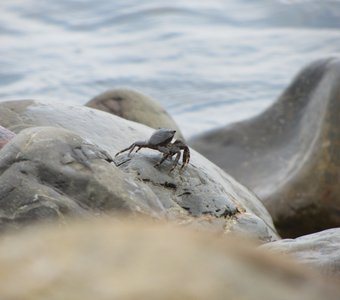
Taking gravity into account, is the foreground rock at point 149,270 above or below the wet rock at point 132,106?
above

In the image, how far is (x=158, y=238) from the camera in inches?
63.2

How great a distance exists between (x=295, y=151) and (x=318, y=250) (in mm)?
3710

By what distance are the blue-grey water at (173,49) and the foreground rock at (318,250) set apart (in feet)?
19.3

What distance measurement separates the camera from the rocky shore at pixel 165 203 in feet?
5.04

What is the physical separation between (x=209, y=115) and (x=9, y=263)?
8790 millimetres

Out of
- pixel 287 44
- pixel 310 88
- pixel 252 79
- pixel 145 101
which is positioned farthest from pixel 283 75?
pixel 145 101

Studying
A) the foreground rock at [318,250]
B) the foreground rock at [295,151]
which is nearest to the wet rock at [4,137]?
the foreground rock at [318,250]

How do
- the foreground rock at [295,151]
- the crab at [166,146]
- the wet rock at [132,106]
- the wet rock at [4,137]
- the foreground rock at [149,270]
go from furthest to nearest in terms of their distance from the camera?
the wet rock at [132,106], the foreground rock at [295,151], the crab at [166,146], the wet rock at [4,137], the foreground rock at [149,270]

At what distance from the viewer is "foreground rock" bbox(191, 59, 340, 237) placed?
257 inches

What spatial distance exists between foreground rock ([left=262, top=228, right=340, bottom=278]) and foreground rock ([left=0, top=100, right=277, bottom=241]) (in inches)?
19.4

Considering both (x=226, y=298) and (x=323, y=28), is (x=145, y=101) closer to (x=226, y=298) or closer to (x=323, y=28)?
(x=226, y=298)

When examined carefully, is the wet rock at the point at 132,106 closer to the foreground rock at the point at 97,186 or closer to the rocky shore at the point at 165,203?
the rocky shore at the point at 165,203

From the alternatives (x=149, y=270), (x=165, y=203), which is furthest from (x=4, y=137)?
(x=149, y=270)

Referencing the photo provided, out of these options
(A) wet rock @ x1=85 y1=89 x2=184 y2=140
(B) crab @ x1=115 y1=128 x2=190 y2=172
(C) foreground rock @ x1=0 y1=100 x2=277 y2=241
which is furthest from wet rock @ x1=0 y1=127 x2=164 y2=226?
(A) wet rock @ x1=85 y1=89 x2=184 y2=140
